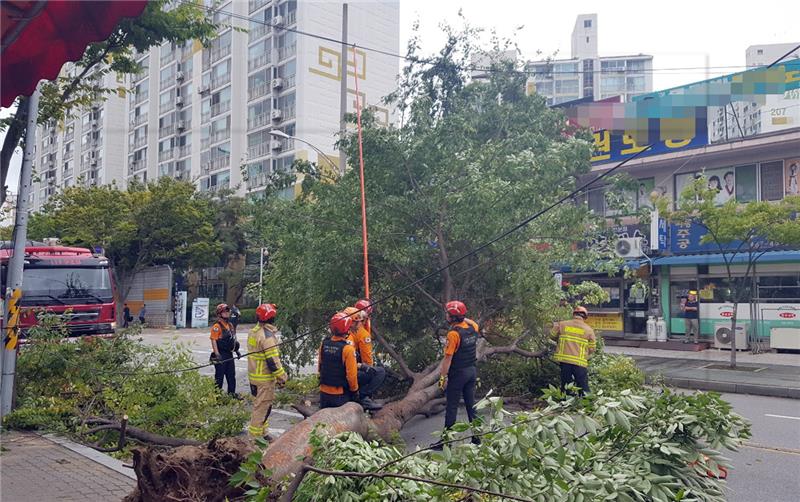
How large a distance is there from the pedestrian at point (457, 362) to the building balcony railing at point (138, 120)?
55.6m

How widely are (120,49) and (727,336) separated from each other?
680 inches

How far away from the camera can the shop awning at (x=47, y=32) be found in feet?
9.92

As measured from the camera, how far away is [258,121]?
45625mm

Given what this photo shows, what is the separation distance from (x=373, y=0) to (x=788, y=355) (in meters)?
31.2

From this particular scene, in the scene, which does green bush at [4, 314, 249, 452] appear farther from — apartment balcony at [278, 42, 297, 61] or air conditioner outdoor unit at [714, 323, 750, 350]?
apartment balcony at [278, 42, 297, 61]

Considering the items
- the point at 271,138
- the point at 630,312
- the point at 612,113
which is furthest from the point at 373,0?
the point at 612,113

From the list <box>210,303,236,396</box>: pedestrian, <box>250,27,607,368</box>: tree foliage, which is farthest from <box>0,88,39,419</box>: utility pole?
<box>250,27,607,368</box>: tree foliage

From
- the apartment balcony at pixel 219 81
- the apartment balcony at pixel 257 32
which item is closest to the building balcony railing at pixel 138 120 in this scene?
the apartment balcony at pixel 219 81

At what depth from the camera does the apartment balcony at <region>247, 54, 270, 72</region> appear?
4501cm

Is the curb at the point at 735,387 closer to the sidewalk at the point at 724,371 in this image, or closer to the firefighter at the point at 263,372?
the sidewalk at the point at 724,371

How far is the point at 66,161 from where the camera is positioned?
66438 millimetres

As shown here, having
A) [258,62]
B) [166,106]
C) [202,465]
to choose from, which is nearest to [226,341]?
[202,465]

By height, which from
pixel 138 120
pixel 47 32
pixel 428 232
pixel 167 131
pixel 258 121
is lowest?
pixel 428 232

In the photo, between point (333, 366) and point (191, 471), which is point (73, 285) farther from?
point (191, 471)
